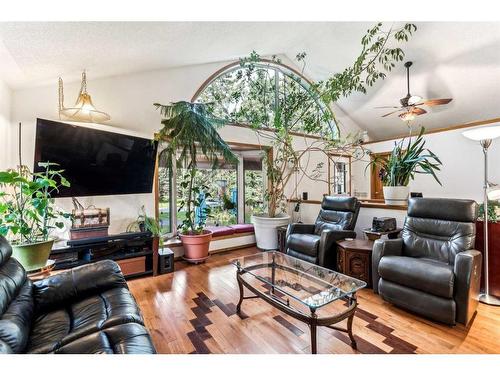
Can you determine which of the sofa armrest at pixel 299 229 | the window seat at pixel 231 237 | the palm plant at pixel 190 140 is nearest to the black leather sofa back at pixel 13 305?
the palm plant at pixel 190 140

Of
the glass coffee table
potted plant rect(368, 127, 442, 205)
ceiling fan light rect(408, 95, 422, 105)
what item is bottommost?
the glass coffee table

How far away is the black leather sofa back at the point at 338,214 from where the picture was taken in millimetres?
3219

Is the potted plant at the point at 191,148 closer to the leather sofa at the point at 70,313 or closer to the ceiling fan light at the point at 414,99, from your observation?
the leather sofa at the point at 70,313

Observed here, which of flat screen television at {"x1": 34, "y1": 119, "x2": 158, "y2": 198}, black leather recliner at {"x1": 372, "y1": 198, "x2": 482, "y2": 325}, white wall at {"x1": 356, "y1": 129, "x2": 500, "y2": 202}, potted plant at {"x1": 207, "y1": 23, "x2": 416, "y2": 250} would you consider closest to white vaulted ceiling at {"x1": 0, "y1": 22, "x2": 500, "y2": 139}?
potted plant at {"x1": 207, "y1": 23, "x2": 416, "y2": 250}

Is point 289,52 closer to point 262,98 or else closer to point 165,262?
point 262,98

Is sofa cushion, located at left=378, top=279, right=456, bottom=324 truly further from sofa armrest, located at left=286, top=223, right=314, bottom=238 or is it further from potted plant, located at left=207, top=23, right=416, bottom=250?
potted plant, located at left=207, top=23, right=416, bottom=250

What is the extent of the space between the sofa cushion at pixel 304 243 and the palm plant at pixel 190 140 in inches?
54.3

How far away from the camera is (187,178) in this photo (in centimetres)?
378

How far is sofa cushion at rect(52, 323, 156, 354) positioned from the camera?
103 centimetres

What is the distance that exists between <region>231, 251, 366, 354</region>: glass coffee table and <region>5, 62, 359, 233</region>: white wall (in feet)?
6.61

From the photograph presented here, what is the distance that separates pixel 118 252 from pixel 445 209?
12.0ft

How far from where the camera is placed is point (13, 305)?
131cm

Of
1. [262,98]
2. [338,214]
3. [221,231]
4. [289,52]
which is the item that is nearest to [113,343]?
[338,214]
